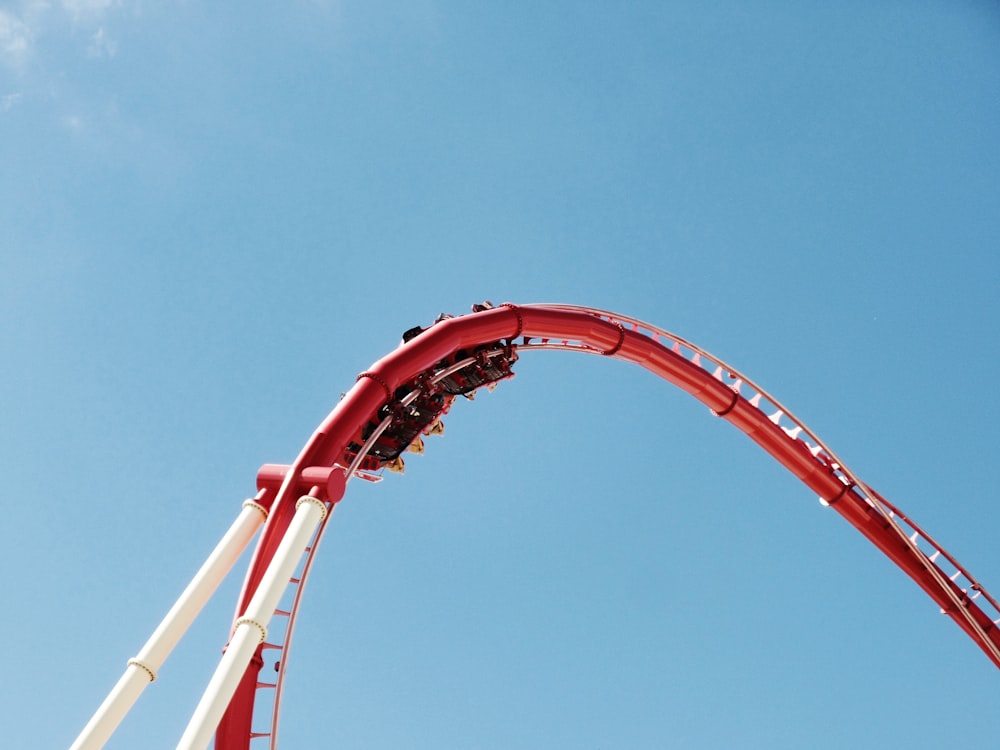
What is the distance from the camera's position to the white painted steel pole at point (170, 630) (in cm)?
772

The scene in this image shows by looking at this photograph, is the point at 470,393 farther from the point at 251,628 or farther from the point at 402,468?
the point at 251,628

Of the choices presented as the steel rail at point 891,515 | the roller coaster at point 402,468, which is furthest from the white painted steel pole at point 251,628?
the steel rail at point 891,515

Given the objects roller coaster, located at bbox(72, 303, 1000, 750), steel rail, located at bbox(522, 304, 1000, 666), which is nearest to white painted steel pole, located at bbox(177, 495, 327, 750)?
roller coaster, located at bbox(72, 303, 1000, 750)

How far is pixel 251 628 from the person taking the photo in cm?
808

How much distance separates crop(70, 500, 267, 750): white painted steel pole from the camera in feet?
25.3

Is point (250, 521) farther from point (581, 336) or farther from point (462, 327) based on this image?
point (581, 336)

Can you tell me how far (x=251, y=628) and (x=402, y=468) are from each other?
5.50 meters

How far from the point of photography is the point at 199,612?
8938 millimetres

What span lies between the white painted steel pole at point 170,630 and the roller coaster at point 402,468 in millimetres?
12

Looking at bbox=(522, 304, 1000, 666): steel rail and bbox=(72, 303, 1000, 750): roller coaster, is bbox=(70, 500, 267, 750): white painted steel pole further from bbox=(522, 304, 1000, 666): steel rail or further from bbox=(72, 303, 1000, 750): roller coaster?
bbox=(522, 304, 1000, 666): steel rail

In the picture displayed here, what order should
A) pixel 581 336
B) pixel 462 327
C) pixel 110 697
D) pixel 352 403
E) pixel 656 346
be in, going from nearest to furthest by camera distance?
pixel 110 697
pixel 352 403
pixel 462 327
pixel 581 336
pixel 656 346

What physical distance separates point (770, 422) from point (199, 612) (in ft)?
35.9

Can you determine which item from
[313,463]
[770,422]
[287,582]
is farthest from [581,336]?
[287,582]

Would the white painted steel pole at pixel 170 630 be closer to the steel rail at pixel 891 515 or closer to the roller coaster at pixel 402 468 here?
the roller coaster at pixel 402 468
